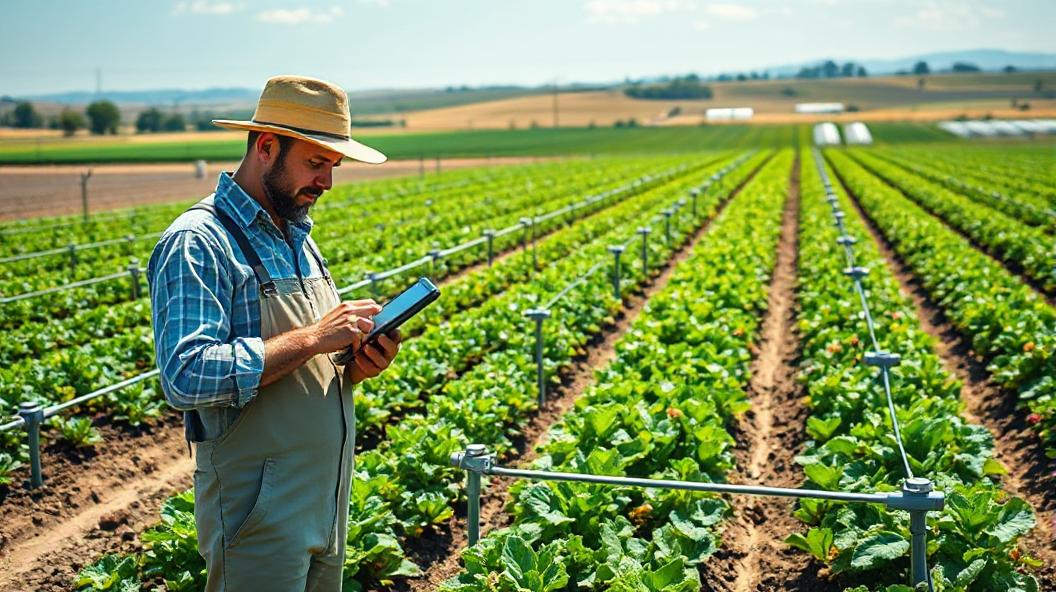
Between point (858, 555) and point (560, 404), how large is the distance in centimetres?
411

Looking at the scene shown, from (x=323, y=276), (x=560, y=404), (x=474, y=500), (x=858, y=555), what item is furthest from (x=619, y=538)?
(x=560, y=404)

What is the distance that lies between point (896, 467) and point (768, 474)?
1.26 m

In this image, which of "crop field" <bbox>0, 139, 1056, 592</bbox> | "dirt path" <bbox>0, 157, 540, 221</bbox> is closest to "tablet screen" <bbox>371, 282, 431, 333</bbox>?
"crop field" <bbox>0, 139, 1056, 592</bbox>

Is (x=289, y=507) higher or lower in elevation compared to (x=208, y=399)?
lower

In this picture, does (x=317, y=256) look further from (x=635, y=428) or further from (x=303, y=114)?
(x=635, y=428)

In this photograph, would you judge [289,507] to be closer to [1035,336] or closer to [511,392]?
[511,392]

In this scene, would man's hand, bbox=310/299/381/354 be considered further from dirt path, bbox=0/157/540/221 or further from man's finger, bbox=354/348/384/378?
dirt path, bbox=0/157/540/221

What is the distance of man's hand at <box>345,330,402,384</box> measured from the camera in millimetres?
3078

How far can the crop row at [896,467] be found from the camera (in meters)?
4.42

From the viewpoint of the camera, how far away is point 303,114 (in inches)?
115

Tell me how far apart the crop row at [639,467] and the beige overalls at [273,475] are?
53.6 inches

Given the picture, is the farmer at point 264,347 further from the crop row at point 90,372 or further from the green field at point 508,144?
the green field at point 508,144

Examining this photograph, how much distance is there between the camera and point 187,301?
267cm

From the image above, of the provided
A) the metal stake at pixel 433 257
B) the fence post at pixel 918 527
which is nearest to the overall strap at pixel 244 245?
the fence post at pixel 918 527
